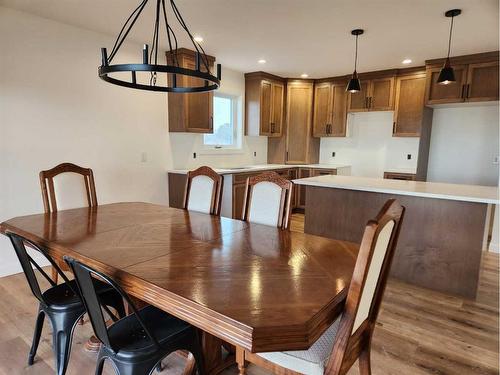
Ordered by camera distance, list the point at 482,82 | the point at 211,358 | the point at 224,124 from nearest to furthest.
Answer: the point at 211,358 → the point at 482,82 → the point at 224,124

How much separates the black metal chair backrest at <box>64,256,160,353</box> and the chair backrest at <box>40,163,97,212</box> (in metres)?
1.55

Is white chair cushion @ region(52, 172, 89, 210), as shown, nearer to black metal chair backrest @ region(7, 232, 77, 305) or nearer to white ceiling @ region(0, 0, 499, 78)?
black metal chair backrest @ region(7, 232, 77, 305)

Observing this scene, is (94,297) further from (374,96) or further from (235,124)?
(374,96)

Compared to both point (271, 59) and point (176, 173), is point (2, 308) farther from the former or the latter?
point (271, 59)

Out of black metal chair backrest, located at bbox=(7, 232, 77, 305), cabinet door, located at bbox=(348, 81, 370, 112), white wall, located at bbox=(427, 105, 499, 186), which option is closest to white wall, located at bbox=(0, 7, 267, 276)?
black metal chair backrest, located at bbox=(7, 232, 77, 305)

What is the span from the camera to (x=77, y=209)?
2438mm

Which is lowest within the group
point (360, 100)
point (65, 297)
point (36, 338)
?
point (36, 338)

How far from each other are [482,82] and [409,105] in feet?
3.00

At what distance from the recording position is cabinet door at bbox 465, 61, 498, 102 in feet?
12.5

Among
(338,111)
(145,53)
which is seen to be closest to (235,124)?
(338,111)

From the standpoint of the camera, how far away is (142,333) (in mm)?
1290

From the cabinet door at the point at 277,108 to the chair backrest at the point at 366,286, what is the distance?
14.0 feet

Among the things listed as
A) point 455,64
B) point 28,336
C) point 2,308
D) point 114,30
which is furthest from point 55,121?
point 455,64

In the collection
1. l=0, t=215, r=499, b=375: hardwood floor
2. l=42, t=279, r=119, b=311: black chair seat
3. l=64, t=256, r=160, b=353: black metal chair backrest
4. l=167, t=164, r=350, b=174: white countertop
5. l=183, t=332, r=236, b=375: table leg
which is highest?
l=167, t=164, r=350, b=174: white countertop
